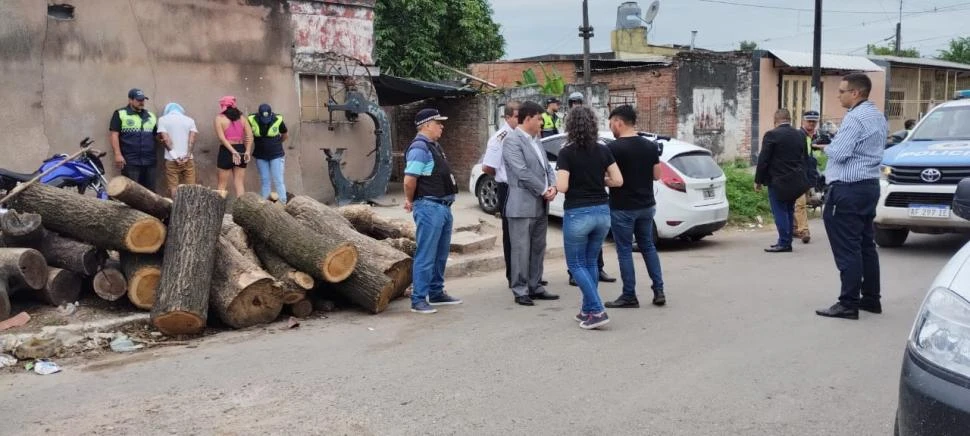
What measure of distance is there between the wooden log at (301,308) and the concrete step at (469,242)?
122 inches

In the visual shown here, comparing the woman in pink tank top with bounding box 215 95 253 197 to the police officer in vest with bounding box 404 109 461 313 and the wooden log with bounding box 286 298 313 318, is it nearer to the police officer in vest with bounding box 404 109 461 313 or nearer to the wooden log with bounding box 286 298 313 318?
the wooden log with bounding box 286 298 313 318

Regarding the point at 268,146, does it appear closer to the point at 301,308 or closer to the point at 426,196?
the point at 301,308

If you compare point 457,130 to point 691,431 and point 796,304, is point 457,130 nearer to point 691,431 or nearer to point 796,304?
point 796,304

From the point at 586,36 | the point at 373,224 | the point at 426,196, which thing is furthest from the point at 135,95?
the point at 586,36

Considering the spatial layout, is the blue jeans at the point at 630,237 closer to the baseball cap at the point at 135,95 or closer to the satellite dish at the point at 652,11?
the baseball cap at the point at 135,95

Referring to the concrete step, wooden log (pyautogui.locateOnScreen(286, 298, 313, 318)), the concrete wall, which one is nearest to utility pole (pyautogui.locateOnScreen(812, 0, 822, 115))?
the concrete wall

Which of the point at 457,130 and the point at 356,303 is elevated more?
the point at 457,130

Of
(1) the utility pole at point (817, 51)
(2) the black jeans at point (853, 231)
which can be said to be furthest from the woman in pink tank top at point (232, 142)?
(1) the utility pole at point (817, 51)

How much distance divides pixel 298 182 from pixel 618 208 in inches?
292

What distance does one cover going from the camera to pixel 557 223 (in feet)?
42.9

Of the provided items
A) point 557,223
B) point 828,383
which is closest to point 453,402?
point 828,383

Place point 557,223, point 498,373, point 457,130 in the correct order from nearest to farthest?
1. point 498,373
2. point 557,223
3. point 457,130

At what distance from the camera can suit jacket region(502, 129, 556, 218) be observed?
24.3 feet

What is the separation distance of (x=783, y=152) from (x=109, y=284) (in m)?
8.07
